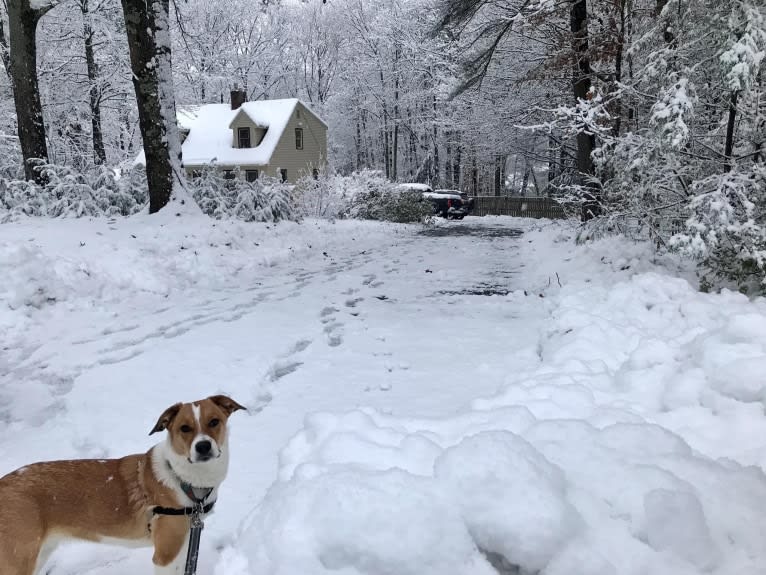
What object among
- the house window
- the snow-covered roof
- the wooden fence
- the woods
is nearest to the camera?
the woods

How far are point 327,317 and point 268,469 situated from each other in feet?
11.8

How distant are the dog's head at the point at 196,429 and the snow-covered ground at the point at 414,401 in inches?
15.6

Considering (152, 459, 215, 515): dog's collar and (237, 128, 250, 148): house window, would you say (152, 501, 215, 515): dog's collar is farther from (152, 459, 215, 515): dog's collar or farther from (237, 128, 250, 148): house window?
(237, 128, 250, 148): house window

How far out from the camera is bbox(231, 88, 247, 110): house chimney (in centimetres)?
3679

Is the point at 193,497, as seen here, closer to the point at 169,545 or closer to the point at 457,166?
the point at 169,545

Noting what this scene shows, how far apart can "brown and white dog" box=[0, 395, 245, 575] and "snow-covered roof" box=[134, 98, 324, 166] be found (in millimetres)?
35235

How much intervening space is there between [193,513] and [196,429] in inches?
14.9

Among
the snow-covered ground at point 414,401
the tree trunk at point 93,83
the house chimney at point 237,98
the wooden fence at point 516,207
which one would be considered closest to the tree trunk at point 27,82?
the snow-covered ground at point 414,401

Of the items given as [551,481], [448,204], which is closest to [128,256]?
[551,481]

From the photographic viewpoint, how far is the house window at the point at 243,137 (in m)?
37.1

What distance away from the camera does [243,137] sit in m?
37.2

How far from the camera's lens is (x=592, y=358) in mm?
4352

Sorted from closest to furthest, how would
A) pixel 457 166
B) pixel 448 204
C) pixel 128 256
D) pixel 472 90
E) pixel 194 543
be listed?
pixel 194 543 < pixel 128 256 < pixel 472 90 < pixel 448 204 < pixel 457 166

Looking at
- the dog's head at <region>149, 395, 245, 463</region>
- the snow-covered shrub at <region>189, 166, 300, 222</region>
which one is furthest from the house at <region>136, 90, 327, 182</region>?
the dog's head at <region>149, 395, 245, 463</region>
